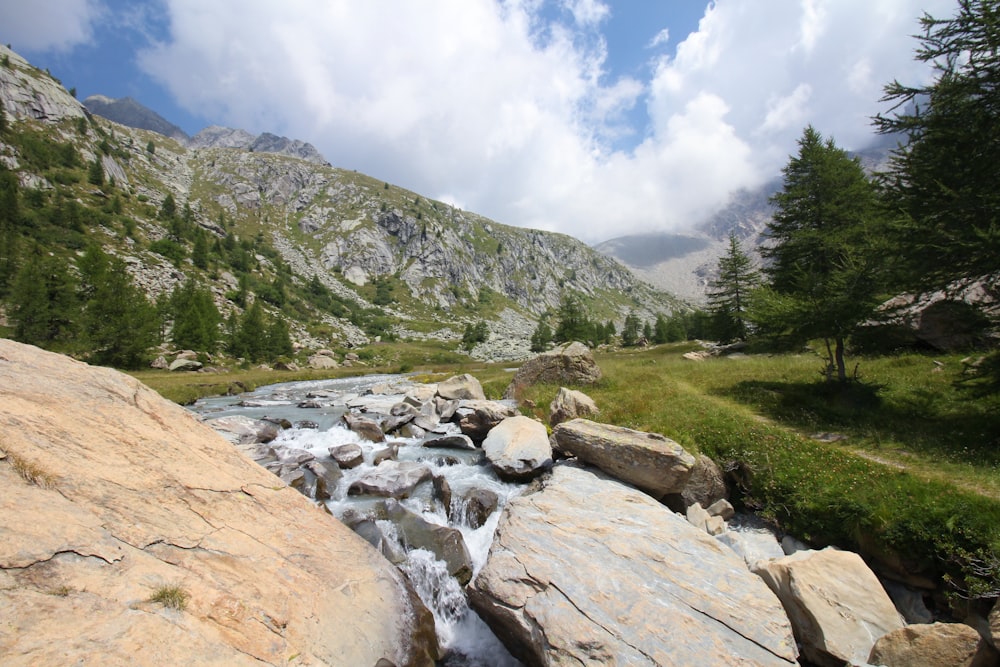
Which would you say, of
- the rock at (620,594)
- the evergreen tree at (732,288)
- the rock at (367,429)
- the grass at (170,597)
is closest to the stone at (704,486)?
the rock at (620,594)

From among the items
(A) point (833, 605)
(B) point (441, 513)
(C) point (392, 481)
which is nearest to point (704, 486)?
(A) point (833, 605)

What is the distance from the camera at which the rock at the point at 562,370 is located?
26578mm

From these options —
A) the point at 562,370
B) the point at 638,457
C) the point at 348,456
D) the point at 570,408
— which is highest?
the point at 562,370

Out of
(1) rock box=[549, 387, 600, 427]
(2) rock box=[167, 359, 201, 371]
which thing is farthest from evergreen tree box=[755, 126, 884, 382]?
(2) rock box=[167, 359, 201, 371]

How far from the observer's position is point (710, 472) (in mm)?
13406

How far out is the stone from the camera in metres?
13.0

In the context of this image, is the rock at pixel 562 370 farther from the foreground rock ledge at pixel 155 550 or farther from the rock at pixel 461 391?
the foreground rock ledge at pixel 155 550

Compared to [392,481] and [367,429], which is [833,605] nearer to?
[392,481]

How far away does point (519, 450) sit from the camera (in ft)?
49.9

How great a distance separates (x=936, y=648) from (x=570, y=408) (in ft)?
42.4

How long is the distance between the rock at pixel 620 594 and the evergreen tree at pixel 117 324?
67.1 meters

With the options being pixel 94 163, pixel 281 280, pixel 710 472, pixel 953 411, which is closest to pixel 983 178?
pixel 953 411

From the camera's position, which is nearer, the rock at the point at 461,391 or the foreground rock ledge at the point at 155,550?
the foreground rock ledge at the point at 155,550

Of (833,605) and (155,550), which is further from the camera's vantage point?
(833,605)
